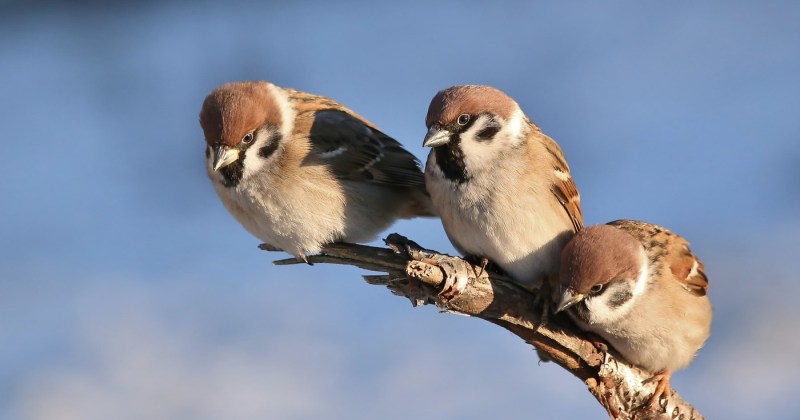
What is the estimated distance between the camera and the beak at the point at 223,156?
357 centimetres

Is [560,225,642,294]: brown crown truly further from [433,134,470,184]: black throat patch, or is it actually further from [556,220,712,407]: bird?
[433,134,470,184]: black throat patch

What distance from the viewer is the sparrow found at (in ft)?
11.9

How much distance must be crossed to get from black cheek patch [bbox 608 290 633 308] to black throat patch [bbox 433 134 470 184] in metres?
0.65

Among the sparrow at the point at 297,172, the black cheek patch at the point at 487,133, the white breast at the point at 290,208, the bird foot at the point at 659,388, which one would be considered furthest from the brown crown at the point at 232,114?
the bird foot at the point at 659,388

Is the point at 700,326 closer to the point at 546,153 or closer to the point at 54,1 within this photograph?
the point at 546,153

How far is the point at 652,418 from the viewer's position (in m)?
3.57

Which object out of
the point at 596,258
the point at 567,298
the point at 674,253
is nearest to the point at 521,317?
the point at 567,298

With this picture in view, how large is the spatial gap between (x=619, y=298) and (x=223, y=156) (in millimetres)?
1476

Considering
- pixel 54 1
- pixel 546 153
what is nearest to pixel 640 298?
pixel 546 153

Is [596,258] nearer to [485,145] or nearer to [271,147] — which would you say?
[485,145]

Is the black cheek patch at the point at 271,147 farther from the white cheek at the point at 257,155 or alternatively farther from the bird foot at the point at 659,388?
the bird foot at the point at 659,388

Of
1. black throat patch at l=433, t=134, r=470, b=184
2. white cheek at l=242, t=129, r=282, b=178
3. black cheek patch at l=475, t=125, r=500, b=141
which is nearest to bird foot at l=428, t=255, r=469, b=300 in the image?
black throat patch at l=433, t=134, r=470, b=184

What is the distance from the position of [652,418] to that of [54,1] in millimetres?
2902

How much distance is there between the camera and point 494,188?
342cm
